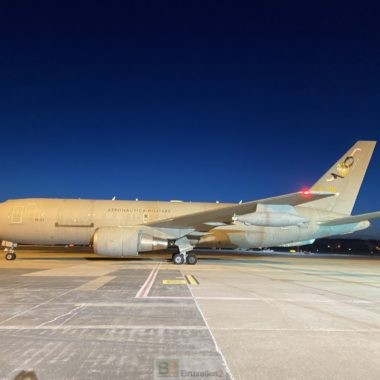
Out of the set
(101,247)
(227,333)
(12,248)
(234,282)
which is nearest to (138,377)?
(227,333)

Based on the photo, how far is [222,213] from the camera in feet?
71.9

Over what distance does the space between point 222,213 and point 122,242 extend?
5.23 m

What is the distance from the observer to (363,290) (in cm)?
1245

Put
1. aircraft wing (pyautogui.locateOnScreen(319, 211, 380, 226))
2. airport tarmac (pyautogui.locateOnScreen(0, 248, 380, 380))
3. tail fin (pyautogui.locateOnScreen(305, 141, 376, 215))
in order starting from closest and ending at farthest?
airport tarmac (pyautogui.locateOnScreen(0, 248, 380, 380)) → aircraft wing (pyautogui.locateOnScreen(319, 211, 380, 226)) → tail fin (pyautogui.locateOnScreen(305, 141, 376, 215))

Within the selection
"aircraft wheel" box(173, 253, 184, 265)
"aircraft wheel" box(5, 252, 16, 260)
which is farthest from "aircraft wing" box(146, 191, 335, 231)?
"aircraft wheel" box(5, 252, 16, 260)

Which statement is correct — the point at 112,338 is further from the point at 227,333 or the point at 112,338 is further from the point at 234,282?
the point at 234,282

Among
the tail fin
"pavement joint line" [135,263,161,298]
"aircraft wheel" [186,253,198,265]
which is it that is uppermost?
the tail fin

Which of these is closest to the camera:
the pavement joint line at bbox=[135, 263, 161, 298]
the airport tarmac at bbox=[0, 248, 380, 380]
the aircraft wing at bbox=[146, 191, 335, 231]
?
the airport tarmac at bbox=[0, 248, 380, 380]

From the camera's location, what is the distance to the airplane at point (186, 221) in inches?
850

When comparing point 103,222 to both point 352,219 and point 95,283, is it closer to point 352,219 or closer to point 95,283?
point 95,283

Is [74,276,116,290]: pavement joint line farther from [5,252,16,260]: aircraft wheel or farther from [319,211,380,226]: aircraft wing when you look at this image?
[319,211,380,226]: aircraft wing

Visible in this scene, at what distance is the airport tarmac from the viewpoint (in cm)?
467

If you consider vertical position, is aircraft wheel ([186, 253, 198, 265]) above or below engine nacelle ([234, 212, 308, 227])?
below

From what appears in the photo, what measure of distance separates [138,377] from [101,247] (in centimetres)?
1736
